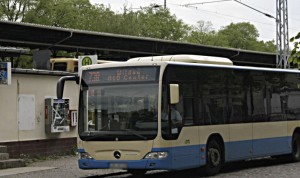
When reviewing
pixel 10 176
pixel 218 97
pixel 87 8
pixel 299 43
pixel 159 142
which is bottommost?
pixel 10 176

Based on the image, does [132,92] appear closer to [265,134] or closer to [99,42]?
[265,134]

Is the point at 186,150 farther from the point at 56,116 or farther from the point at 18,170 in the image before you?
the point at 56,116

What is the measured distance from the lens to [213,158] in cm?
1559

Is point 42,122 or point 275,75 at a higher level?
point 275,75

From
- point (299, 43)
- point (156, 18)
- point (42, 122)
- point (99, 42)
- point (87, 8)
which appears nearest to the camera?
point (299, 43)

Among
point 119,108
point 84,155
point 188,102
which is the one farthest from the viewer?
point 188,102

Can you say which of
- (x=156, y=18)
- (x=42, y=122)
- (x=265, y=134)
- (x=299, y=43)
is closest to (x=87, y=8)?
(x=156, y=18)

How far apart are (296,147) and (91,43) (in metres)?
13.1

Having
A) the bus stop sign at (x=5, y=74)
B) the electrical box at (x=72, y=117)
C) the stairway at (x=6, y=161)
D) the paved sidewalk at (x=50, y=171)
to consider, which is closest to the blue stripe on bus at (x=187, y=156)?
the paved sidewalk at (x=50, y=171)

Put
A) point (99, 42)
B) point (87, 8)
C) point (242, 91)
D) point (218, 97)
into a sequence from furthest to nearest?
point (87, 8) < point (99, 42) < point (242, 91) < point (218, 97)

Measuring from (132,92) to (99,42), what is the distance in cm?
1650

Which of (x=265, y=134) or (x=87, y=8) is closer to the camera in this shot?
(x=265, y=134)

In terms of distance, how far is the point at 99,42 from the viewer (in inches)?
1193

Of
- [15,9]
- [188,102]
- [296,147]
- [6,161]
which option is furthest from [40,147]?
[15,9]
